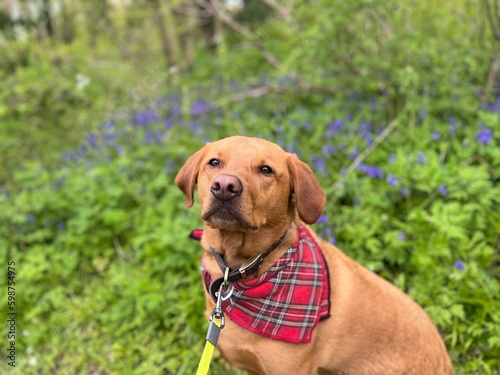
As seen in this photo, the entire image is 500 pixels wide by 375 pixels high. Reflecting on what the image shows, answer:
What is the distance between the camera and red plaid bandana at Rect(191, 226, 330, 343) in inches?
89.3

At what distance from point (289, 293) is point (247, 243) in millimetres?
370

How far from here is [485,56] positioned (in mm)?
5145

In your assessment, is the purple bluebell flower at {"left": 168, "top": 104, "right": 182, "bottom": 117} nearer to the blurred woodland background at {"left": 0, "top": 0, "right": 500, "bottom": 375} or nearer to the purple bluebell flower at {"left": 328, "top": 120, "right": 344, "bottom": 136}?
the blurred woodland background at {"left": 0, "top": 0, "right": 500, "bottom": 375}

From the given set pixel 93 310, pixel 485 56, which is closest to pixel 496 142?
pixel 485 56

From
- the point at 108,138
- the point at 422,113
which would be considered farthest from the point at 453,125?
the point at 108,138

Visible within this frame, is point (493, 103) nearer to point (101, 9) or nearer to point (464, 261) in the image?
point (464, 261)

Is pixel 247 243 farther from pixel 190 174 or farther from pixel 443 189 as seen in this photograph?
pixel 443 189

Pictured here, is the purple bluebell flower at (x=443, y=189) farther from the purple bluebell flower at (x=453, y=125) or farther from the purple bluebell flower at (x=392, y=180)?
the purple bluebell flower at (x=453, y=125)

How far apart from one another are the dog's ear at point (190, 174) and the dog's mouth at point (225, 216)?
439 millimetres

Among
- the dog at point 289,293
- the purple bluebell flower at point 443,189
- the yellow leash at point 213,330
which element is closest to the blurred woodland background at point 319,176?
the purple bluebell flower at point 443,189

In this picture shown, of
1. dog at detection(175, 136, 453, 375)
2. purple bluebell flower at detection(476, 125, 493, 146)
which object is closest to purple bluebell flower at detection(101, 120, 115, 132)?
dog at detection(175, 136, 453, 375)

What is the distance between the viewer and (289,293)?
2322mm

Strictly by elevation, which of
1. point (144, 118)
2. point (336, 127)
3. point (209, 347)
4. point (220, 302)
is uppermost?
point (220, 302)

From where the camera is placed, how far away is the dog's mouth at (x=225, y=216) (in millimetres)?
2070
